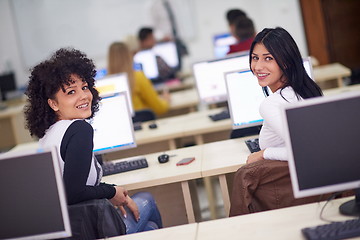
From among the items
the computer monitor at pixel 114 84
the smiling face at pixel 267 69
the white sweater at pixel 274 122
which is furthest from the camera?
the computer monitor at pixel 114 84

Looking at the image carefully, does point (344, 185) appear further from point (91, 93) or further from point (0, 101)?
point (0, 101)

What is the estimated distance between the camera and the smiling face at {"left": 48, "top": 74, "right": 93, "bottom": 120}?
294cm

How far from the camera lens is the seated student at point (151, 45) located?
26.9 ft

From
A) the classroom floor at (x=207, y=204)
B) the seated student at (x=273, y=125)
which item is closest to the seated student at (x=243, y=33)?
the classroom floor at (x=207, y=204)

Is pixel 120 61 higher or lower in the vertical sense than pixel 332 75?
higher

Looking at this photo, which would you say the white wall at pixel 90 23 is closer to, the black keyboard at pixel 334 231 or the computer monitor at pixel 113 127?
the computer monitor at pixel 113 127

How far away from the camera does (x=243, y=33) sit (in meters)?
5.77

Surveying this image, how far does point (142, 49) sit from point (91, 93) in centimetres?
521

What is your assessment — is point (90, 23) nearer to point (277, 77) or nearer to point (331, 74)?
point (331, 74)

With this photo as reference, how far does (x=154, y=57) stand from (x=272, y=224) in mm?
6063

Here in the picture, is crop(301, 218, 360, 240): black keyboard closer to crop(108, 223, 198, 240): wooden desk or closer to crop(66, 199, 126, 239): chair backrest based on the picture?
crop(108, 223, 198, 240): wooden desk

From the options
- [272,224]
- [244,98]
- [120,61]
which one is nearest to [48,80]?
[272,224]

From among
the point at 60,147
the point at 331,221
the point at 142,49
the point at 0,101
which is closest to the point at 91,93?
the point at 60,147

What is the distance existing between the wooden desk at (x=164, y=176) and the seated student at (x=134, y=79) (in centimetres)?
204
